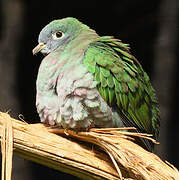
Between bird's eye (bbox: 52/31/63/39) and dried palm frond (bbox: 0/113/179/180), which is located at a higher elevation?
bird's eye (bbox: 52/31/63/39)

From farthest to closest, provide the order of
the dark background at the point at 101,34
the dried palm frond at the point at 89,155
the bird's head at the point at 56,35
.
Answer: the dark background at the point at 101,34 < the bird's head at the point at 56,35 < the dried palm frond at the point at 89,155

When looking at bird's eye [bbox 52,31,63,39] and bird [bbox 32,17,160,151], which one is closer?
bird [bbox 32,17,160,151]

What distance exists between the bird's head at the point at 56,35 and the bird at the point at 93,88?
Answer: 0.14 feet

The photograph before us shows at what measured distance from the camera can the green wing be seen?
2822 millimetres

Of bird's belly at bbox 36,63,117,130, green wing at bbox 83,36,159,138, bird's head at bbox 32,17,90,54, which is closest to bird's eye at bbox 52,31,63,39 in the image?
bird's head at bbox 32,17,90,54

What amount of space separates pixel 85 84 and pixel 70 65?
185 millimetres

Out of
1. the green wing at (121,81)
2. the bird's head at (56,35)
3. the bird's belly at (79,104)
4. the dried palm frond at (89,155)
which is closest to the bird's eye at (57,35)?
the bird's head at (56,35)

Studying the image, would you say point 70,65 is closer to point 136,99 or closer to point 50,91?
point 50,91

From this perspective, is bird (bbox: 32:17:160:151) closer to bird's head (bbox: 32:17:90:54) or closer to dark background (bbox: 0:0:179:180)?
bird's head (bbox: 32:17:90:54)

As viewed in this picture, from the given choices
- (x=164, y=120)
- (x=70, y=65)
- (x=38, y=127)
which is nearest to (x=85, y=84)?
(x=70, y=65)

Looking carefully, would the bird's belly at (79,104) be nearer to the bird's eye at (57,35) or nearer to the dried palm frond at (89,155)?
the dried palm frond at (89,155)

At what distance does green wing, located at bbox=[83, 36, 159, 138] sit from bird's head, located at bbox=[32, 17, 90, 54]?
0.26 m

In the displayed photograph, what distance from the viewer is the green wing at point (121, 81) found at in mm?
2822

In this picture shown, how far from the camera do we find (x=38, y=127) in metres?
2.88
